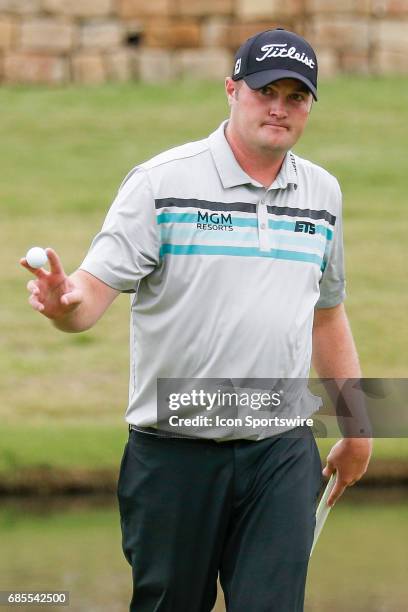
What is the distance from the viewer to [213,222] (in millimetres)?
3984

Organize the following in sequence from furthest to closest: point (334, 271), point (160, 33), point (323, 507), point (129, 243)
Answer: point (160, 33) → point (323, 507) → point (334, 271) → point (129, 243)

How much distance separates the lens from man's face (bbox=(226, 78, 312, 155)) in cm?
405

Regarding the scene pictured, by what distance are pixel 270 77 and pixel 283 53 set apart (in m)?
0.08


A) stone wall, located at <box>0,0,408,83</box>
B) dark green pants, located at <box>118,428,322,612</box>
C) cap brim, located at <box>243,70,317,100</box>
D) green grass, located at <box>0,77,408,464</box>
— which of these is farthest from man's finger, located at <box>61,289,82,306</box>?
stone wall, located at <box>0,0,408,83</box>

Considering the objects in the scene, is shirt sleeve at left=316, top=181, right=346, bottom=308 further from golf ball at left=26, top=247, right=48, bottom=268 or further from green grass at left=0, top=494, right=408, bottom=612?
green grass at left=0, top=494, right=408, bottom=612

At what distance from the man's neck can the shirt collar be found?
2 centimetres

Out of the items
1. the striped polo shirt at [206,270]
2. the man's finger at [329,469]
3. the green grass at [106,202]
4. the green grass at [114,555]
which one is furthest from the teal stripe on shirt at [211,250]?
the green grass at [106,202]

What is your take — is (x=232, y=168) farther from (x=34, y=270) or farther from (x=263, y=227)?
(x=34, y=270)

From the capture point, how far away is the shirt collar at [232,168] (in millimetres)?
4047

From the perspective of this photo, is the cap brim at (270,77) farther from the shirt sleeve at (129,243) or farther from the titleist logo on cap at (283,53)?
the shirt sleeve at (129,243)

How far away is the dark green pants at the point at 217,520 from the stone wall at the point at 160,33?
15809mm

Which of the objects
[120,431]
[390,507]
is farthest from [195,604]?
[120,431]

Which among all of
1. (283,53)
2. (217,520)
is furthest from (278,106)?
(217,520)

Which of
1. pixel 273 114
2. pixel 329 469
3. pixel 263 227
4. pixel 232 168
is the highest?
pixel 273 114
